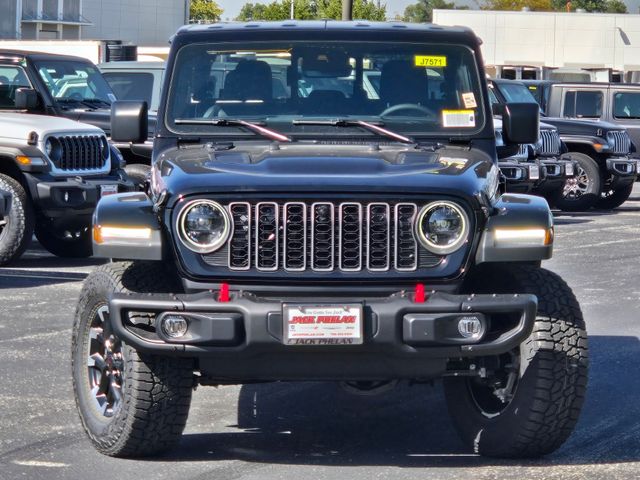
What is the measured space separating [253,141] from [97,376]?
1.36 metres

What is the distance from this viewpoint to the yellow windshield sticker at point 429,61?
7301 millimetres

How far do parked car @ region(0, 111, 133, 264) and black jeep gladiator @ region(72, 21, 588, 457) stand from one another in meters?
6.88

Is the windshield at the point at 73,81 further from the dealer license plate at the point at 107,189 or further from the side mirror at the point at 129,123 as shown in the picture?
the side mirror at the point at 129,123

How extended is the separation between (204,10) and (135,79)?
87234mm

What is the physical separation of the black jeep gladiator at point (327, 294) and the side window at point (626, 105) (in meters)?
17.7

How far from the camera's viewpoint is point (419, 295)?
5758mm

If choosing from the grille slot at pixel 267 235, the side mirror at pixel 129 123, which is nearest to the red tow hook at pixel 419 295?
the grille slot at pixel 267 235

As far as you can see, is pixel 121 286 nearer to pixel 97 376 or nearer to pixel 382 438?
pixel 97 376

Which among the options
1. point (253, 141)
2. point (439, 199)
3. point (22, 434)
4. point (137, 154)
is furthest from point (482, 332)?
point (137, 154)

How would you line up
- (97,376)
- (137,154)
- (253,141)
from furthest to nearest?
1. (137,154)
2. (253,141)
3. (97,376)

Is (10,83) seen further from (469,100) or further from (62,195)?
(469,100)

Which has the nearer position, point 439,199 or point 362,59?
point 439,199

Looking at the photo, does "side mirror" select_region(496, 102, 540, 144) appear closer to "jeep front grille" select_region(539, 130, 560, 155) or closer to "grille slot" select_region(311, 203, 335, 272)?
"grille slot" select_region(311, 203, 335, 272)

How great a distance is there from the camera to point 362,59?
7.29 metres
